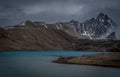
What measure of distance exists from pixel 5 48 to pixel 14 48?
10.2m

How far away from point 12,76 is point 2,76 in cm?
144

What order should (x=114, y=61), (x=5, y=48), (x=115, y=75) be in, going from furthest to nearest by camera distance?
(x=5, y=48), (x=114, y=61), (x=115, y=75)

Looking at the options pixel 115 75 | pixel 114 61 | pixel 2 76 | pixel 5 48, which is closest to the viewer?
pixel 2 76

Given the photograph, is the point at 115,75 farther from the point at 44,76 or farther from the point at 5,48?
the point at 5,48

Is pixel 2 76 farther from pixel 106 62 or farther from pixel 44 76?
pixel 106 62

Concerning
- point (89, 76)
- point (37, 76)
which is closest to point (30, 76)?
point (37, 76)

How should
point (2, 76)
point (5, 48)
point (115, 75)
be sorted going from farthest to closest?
1. point (5, 48)
2. point (115, 75)
3. point (2, 76)

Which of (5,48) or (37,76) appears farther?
(5,48)

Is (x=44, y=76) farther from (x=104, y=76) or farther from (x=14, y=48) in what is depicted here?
(x=14, y=48)

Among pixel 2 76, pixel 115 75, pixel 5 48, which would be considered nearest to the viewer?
pixel 2 76

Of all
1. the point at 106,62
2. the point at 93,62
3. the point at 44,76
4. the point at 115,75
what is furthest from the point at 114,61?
Result: the point at 44,76

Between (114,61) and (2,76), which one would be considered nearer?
(2,76)

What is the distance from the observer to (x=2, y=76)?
109 ft

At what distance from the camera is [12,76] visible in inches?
1325
